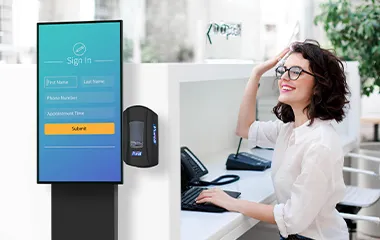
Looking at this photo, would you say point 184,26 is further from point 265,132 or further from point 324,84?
point 324,84

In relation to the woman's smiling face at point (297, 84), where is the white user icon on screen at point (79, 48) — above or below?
above

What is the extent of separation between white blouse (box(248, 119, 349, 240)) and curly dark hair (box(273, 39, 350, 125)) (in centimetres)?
4

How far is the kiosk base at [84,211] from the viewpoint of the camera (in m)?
1.47

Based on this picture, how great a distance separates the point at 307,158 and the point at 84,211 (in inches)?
26.9

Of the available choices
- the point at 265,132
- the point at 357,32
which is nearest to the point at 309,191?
the point at 265,132

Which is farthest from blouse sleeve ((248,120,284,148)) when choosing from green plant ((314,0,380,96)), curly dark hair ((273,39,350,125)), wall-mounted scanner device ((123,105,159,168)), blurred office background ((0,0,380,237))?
green plant ((314,0,380,96))

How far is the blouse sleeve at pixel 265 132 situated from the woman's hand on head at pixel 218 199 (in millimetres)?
408

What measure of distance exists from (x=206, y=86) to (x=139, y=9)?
148cm

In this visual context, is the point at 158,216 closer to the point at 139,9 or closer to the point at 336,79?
the point at 336,79

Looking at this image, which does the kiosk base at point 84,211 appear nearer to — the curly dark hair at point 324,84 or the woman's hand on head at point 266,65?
the curly dark hair at point 324,84

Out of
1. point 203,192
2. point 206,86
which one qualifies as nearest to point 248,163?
point 206,86

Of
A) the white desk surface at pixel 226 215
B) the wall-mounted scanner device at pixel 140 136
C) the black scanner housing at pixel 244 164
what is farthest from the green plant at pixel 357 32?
the wall-mounted scanner device at pixel 140 136

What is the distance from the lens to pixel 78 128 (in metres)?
1.42

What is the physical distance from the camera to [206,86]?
2.90m
